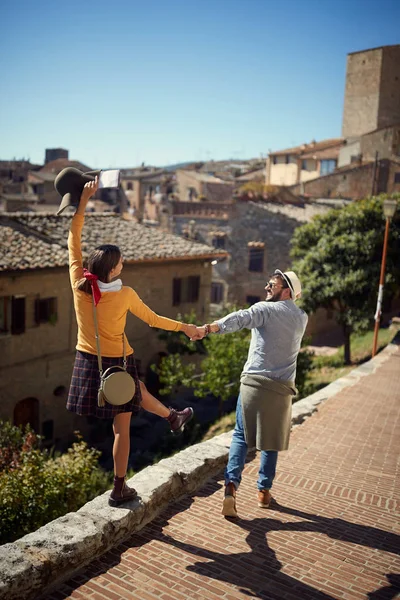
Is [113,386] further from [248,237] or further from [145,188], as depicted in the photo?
[145,188]

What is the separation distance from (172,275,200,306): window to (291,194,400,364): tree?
13.8ft

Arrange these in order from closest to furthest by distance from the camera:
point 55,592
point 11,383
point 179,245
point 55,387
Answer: point 55,592 < point 11,383 < point 55,387 < point 179,245

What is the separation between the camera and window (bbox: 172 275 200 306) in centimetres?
2241

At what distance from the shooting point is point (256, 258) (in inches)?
1359

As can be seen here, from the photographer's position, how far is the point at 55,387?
1808 centimetres

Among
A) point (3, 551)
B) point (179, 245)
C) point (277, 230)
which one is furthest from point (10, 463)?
point (277, 230)

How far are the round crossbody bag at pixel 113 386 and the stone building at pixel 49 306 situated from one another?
1211 centimetres

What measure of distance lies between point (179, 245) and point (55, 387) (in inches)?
301

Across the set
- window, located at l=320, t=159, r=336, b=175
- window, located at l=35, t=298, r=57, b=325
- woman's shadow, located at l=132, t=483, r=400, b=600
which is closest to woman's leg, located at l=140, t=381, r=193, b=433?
woman's shadow, located at l=132, t=483, r=400, b=600

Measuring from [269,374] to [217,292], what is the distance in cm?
3095

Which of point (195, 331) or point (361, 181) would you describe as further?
point (361, 181)

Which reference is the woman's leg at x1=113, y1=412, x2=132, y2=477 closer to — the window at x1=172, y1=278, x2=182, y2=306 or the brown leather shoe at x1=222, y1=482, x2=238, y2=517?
the brown leather shoe at x1=222, y1=482, x2=238, y2=517

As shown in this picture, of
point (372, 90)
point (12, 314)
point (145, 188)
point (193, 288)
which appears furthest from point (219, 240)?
point (372, 90)

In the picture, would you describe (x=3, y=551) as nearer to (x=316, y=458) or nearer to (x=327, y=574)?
(x=327, y=574)
